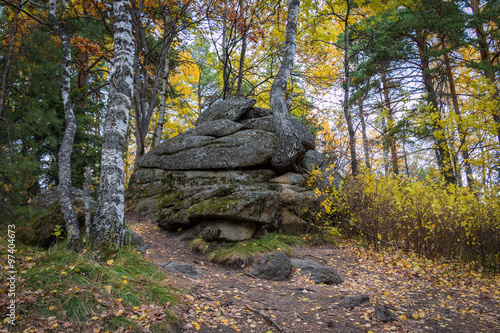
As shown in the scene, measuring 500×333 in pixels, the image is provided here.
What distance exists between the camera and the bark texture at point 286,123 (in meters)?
7.52

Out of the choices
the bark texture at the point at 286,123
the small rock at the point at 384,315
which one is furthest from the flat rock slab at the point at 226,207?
the small rock at the point at 384,315

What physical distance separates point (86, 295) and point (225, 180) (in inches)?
201

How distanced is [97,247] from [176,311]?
152 cm

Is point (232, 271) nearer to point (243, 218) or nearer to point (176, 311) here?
point (243, 218)

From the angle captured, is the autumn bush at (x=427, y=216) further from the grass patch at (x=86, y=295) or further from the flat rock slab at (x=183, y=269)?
the grass patch at (x=86, y=295)

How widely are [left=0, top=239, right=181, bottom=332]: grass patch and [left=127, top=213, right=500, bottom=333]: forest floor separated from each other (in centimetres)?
37

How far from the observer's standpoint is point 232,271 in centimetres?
492

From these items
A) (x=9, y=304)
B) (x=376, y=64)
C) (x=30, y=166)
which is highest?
(x=376, y=64)

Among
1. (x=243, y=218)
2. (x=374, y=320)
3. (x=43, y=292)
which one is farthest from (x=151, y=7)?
(x=374, y=320)

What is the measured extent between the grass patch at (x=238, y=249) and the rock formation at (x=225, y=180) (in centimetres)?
21

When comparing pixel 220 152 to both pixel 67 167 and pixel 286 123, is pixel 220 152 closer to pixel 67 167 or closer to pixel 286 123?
pixel 286 123

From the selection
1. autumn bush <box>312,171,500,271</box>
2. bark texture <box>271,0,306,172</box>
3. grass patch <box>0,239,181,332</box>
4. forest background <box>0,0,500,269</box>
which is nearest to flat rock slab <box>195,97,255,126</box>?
bark texture <box>271,0,306,172</box>

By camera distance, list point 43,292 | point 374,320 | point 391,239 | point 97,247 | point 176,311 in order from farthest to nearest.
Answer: point 391,239, point 97,247, point 374,320, point 176,311, point 43,292

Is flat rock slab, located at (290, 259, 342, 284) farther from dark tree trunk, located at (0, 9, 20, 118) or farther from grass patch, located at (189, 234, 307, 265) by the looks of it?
dark tree trunk, located at (0, 9, 20, 118)
